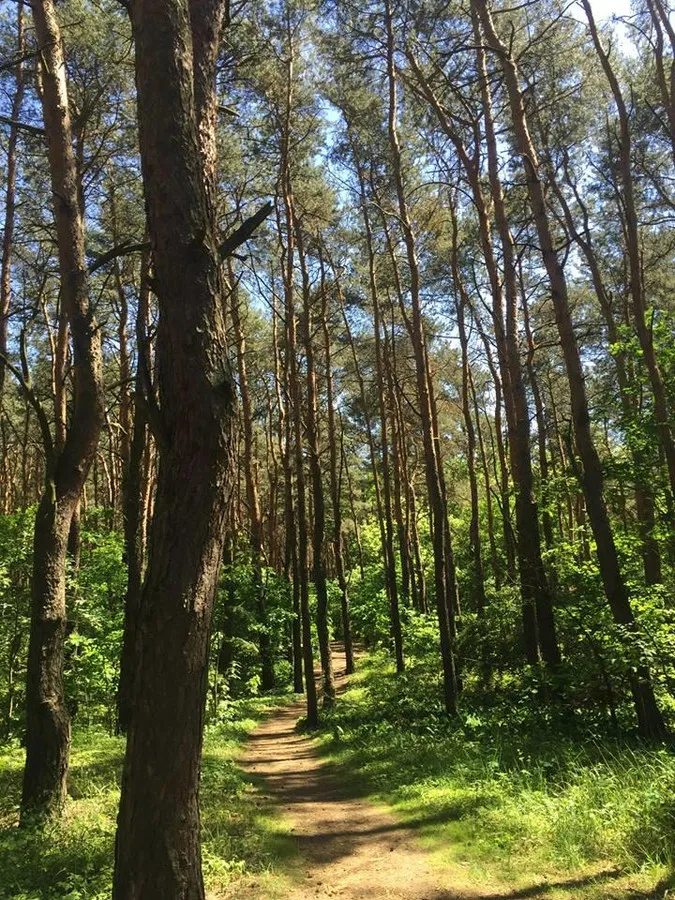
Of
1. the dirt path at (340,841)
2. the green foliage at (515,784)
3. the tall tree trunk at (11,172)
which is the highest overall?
the tall tree trunk at (11,172)

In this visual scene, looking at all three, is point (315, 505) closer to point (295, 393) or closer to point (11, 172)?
point (295, 393)

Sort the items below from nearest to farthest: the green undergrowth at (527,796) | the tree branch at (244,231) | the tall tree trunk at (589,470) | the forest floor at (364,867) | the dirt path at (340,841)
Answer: the tree branch at (244,231)
the forest floor at (364,867)
the green undergrowth at (527,796)
the dirt path at (340,841)
the tall tree trunk at (589,470)

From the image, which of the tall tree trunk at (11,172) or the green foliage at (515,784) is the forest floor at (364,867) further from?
the tall tree trunk at (11,172)

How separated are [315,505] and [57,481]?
695cm

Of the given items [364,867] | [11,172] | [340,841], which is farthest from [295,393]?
[364,867]

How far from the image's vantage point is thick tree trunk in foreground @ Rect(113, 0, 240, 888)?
108 inches

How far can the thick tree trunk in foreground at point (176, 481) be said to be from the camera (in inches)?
108

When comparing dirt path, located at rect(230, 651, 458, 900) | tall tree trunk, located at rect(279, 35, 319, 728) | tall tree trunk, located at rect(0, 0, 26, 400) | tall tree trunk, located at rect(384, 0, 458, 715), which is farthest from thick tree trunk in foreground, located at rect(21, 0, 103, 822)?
tall tree trunk, located at rect(279, 35, 319, 728)

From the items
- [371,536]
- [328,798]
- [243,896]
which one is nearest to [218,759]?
[328,798]

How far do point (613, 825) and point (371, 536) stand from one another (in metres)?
26.7

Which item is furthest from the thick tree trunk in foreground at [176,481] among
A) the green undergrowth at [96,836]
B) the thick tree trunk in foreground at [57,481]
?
the thick tree trunk in foreground at [57,481]

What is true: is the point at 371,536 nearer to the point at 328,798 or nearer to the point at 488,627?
the point at 488,627

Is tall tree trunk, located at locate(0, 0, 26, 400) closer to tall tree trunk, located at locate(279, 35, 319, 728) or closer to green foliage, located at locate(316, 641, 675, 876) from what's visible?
tall tree trunk, located at locate(279, 35, 319, 728)

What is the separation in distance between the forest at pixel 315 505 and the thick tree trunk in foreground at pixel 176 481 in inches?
0.6
